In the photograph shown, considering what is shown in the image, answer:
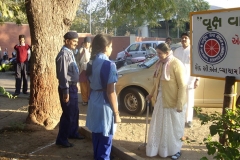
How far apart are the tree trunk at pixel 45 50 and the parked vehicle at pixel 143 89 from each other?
6.34 ft

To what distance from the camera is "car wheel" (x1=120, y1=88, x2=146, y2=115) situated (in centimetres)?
720

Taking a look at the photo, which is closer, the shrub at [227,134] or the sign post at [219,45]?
the shrub at [227,134]

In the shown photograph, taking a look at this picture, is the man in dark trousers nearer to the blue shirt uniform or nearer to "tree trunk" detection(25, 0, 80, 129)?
"tree trunk" detection(25, 0, 80, 129)

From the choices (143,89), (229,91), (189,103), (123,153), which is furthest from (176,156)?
(143,89)

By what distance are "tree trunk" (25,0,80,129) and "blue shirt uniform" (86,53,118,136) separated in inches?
80.4

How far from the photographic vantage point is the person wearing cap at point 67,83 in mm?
4691

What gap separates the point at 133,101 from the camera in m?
7.35

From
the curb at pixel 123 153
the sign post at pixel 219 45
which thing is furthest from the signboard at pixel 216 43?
the curb at pixel 123 153

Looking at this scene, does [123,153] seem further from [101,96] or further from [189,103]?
[189,103]

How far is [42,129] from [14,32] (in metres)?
→ 20.7

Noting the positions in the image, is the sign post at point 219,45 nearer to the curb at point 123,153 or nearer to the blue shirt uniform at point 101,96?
the blue shirt uniform at point 101,96

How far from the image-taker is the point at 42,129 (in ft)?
19.4

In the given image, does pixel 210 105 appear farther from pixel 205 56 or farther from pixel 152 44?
pixel 152 44

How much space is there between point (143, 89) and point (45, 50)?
2.51m
